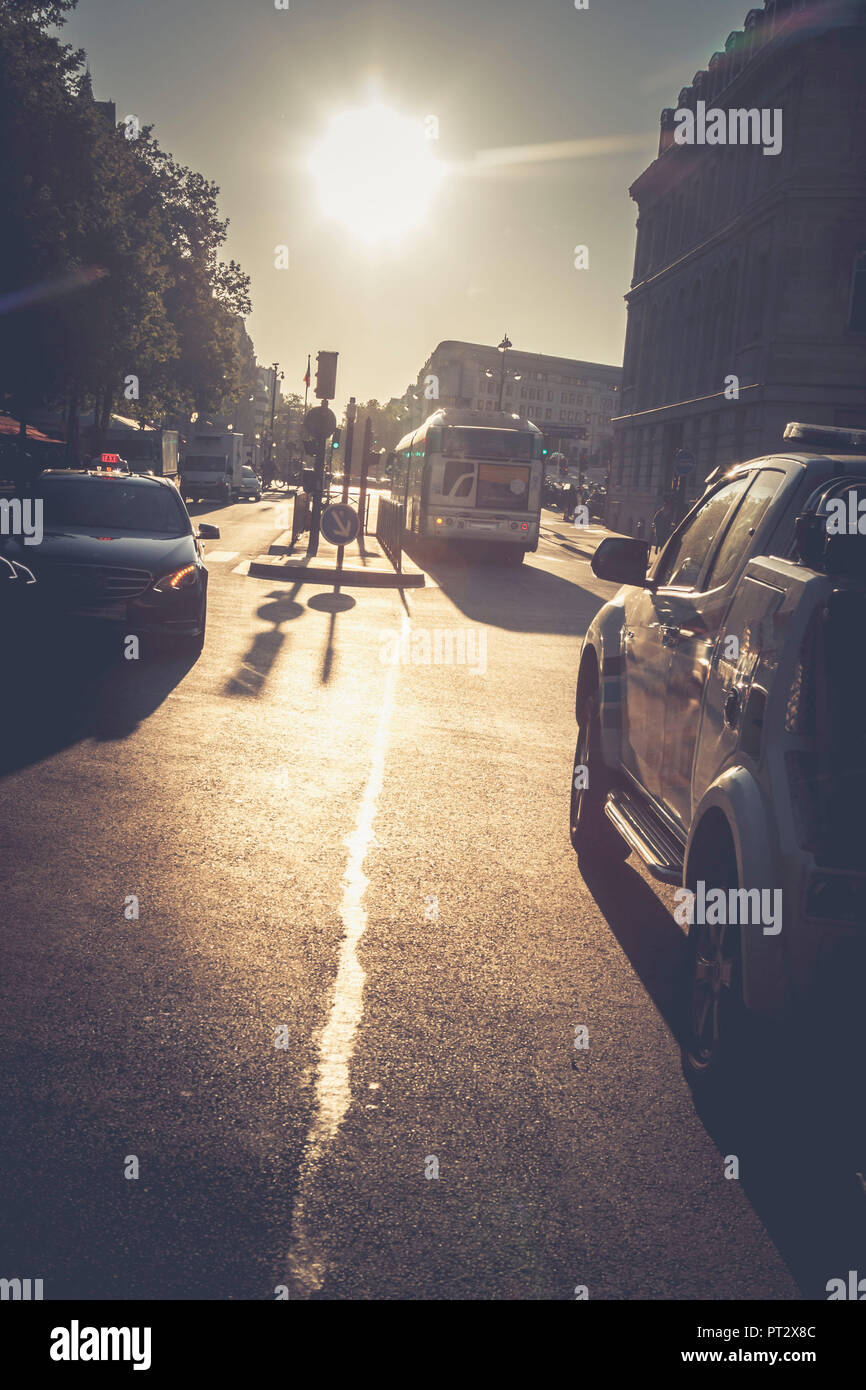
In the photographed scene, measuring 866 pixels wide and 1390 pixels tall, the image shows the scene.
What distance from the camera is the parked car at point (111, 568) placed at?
11.3 metres

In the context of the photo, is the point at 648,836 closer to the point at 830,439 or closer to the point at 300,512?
the point at 830,439

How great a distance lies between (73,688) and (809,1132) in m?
7.79

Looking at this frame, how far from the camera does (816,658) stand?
3.44m

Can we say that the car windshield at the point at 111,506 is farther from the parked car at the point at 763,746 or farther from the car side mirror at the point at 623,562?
the parked car at the point at 763,746

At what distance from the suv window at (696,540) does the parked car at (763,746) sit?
0.08 feet

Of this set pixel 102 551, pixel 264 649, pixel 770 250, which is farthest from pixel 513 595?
pixel 770 250

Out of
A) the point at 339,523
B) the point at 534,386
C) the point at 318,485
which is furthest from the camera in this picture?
the point at 534,386

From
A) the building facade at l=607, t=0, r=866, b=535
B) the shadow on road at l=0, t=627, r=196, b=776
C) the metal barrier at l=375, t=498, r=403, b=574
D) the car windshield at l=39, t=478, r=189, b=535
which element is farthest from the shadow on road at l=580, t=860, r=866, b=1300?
the building facade at l=607, t=0, r=866, b=535

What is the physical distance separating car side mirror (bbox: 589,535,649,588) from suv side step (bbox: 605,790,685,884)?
0.96 meters

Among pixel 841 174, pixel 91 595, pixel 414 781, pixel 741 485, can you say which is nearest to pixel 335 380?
pixel 91 595

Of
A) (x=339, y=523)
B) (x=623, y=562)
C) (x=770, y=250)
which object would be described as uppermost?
(x=770, y=250)

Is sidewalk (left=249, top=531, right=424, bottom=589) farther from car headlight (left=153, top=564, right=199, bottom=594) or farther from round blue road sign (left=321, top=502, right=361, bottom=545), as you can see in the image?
car headlight (left=153, top=564, right=199, bottom=594)

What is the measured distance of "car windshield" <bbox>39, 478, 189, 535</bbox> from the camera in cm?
1260

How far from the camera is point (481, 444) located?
3028 cm
